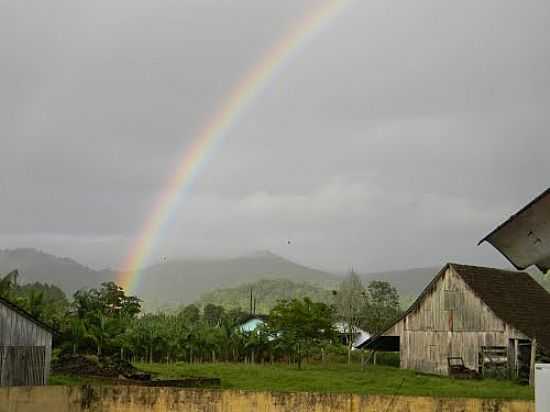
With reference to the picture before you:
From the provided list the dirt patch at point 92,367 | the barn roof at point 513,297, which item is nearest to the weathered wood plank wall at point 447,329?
the barn roof at point 513,297

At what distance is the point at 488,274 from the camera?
37.2m

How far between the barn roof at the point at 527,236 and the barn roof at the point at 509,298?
25.2 metres

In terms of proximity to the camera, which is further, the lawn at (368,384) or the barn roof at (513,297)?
the barn roof at (513,297)

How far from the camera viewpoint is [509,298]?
35.8m

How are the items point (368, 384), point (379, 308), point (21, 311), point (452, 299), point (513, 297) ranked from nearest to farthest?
point (21, 311) → point (368, 384) → point (452, 299) → point (513, 297) → point (379, 308)

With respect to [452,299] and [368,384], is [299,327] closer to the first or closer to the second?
[452,299]

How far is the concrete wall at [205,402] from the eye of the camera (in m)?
11.6

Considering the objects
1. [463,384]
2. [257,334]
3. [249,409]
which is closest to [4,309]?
[249,409]

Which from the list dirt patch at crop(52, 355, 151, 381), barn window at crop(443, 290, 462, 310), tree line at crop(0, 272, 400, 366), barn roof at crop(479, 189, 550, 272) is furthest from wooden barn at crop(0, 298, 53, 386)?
barn window at crop(443, 290, 462, 310)

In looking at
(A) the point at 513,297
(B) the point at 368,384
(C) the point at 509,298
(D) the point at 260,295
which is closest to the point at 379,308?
(A) the point at 513,297

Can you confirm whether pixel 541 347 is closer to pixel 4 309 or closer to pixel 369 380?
pixel 369 380

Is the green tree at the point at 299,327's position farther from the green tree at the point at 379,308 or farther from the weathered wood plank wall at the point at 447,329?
the green tree at the point at 379,308

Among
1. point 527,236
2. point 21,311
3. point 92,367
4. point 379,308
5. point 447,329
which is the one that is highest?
point 527,236

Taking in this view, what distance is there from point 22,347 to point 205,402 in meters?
10.7
